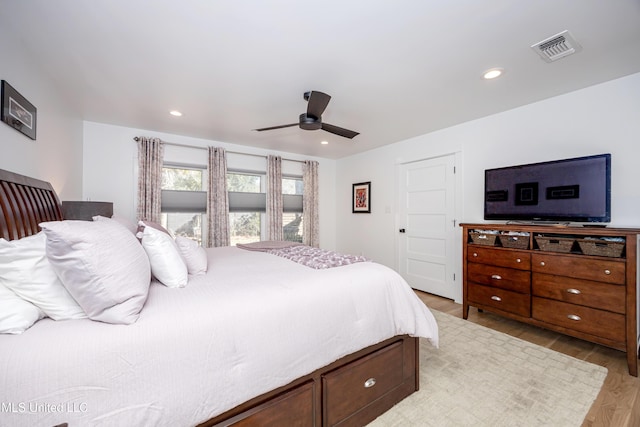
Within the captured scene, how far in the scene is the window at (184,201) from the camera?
398cm

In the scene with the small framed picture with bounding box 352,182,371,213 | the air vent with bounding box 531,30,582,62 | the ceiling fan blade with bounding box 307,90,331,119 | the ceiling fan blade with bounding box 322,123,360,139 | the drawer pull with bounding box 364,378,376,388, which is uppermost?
the air vent with bounding box 531,30,582,62

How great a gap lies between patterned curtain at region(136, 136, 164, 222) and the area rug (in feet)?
12.4

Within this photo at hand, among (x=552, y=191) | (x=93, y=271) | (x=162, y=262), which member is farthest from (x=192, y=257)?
(x=552, y=191)

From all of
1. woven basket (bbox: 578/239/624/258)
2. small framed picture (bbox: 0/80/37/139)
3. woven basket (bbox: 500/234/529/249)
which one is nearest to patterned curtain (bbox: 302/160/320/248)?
woven basket (bbox: 500/234/529/249)

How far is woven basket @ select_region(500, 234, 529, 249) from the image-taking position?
8.29ft

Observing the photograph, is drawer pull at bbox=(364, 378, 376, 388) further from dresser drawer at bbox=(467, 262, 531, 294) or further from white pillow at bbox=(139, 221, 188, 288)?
dresser drawer at bbox=(467, 262, 531, 294)

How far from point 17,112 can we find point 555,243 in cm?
438

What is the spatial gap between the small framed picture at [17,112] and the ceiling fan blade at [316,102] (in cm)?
202

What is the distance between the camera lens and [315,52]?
77.0 inches

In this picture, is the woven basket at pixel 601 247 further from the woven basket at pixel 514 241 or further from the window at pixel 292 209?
the window at pixel 292 209

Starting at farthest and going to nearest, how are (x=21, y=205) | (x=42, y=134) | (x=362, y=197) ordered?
(x=362, y=197)
(x=42, y=134)
(x=21, y=205)

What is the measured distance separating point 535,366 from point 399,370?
1284mm

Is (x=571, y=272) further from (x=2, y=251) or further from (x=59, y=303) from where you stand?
(x=2, y=251)

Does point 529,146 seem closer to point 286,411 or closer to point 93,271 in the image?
point 286,411
